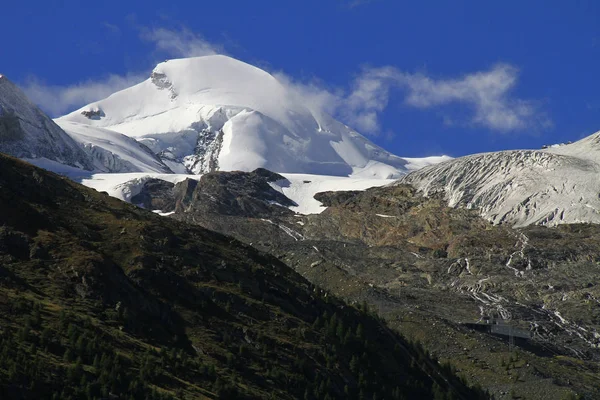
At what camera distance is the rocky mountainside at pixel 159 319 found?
7538cm

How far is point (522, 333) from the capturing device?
17538 cm

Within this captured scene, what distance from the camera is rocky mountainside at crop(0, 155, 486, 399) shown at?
75375 millimetres

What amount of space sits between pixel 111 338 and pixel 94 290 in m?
8.11

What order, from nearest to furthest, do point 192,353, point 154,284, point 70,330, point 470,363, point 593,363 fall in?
point 70,330
point 192,353
point 154,284
point 470,363
point 593,363

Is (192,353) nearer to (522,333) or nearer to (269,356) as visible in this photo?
(269,356)

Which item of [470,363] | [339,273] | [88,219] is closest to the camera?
[88,219]

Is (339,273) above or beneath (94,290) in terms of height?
above

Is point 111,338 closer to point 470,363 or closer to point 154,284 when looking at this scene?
point 154,284

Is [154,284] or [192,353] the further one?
[154,284]

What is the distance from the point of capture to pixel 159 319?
297ft

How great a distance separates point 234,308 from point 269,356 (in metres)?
8.26

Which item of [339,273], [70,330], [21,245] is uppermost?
[339,273]

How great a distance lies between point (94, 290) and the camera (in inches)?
3509

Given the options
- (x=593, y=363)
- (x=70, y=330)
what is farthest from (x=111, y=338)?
(x=593, y=363)
